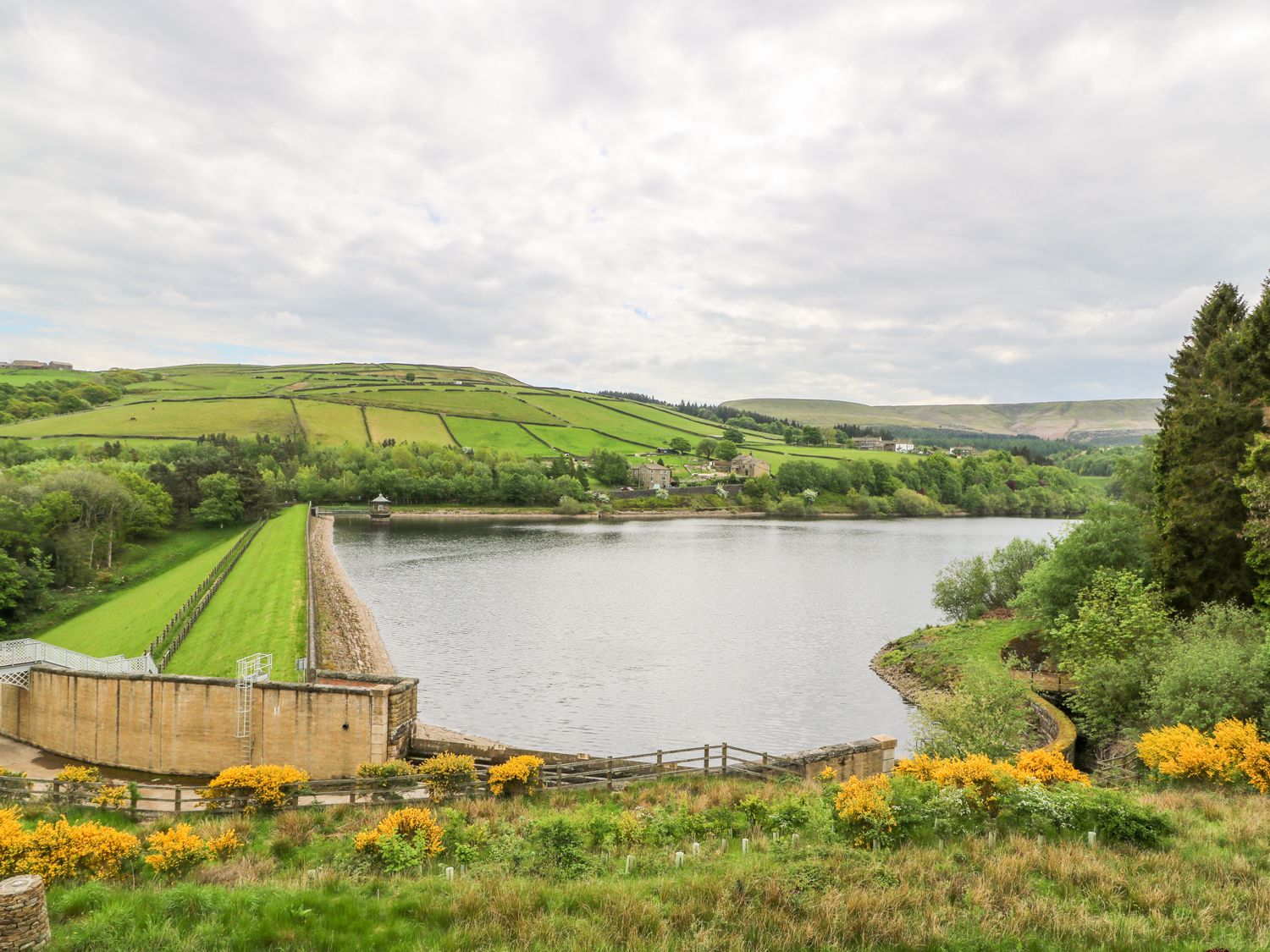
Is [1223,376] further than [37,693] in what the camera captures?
Yes

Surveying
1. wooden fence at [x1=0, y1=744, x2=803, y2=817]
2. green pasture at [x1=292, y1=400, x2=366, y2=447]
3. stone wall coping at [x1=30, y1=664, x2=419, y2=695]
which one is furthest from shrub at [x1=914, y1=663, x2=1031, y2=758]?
green pasture at [x1=292, y1=400, x2=366, y2=447]

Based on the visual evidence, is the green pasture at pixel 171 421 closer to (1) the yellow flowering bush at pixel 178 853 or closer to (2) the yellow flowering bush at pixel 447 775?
(2) the yellow flowering bush at pixel 447 775

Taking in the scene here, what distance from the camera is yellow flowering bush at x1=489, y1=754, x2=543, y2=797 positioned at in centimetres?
1662

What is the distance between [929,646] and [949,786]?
2812 cm

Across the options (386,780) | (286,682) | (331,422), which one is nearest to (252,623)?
(286,682)

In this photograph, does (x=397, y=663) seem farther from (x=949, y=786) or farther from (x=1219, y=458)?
(x=1219, y=458)

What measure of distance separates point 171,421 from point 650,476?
9867 centimetres

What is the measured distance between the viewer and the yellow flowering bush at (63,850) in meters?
10.3

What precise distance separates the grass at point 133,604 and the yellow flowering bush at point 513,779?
25.0 m

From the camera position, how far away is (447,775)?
16.7m

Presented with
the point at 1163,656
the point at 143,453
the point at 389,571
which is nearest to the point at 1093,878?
the point at 1163,656

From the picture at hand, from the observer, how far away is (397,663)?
1433 inches

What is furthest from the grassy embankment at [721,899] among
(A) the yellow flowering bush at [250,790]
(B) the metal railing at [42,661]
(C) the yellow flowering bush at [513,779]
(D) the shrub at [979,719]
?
(B) the metal railing at [42,661]

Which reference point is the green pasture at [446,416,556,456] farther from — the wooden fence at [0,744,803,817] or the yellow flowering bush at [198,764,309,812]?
the yellow flowering bush at [198,764,309,812]
